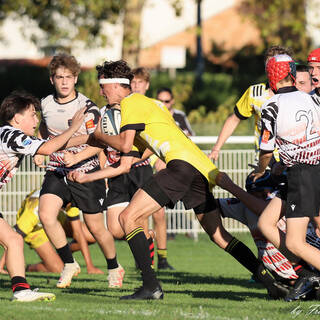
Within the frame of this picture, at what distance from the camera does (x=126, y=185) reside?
11.4 meters

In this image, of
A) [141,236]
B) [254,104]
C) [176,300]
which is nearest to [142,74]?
[254,104]

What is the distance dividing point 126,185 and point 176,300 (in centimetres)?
291

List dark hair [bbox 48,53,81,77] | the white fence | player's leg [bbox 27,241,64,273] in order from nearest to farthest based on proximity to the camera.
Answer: dark hair [bbox 48,53,81,77] < player's leg [bbox 27,241,64,273] < the white fence

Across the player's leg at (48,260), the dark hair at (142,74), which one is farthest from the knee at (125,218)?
the dark hair at (142,74)

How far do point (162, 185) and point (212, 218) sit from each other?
28.7 inches

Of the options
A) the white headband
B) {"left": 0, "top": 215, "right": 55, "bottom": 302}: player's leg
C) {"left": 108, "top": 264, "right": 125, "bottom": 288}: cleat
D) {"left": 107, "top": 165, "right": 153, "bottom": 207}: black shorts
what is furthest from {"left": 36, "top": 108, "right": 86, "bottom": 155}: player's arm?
{"left": 107, "top": 165, "right": 153, "bottom": 207}: black shorts

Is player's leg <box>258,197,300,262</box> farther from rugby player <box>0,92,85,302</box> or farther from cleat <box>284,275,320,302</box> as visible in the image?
rugby player <box>0,92,85,302</box>

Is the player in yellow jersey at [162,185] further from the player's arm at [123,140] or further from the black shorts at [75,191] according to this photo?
the black shorts at [75,191]

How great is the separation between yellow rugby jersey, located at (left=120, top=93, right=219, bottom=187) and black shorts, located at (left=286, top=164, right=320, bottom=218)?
0.88m

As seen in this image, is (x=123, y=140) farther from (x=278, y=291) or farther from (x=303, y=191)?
(x=278, y=291)

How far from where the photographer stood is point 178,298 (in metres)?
8.94

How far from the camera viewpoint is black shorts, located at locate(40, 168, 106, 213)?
1059 centimetres

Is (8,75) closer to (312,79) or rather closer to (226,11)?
(226,11)

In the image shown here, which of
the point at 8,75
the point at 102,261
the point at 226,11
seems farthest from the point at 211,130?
the point at 226,11
